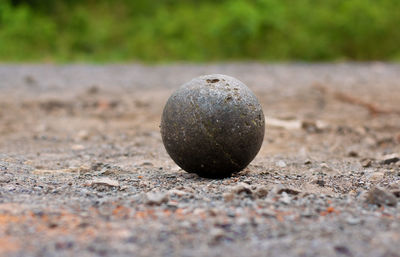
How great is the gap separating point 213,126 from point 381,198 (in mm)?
1588

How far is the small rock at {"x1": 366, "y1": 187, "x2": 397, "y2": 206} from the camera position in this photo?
3.98 m

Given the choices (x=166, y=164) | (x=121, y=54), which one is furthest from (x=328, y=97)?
(x=121, y=54)

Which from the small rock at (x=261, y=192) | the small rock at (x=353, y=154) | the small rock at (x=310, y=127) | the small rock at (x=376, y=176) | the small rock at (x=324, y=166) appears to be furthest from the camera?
the small rock at (x=310, y=127)

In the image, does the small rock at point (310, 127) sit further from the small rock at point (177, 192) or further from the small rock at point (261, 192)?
the small rock at point (177, 192)

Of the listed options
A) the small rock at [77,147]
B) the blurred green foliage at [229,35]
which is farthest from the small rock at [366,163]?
the blurred green foliage at [229,35]

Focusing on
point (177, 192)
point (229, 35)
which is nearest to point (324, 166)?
point (177, 192)

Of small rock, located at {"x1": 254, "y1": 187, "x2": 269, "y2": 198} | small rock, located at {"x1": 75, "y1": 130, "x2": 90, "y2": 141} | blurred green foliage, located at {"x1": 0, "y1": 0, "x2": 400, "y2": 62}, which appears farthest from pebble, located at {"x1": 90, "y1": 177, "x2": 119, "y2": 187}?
blurred green foliage, located at {"x1": 0, "y1": 0, "x2": 400, "y2": 62}

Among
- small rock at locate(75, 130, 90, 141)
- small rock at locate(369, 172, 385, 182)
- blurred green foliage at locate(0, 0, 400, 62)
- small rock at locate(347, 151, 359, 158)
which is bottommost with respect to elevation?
small rock at locate(347, 151, 359, 158)

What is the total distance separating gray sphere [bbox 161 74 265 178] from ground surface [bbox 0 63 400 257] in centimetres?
23

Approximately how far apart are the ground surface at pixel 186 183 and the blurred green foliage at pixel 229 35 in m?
6.60

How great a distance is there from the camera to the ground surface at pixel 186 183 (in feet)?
10.7

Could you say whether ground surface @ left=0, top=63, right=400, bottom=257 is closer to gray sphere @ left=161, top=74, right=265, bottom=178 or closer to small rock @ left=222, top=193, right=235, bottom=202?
small rock @ left=222, top=193, right=235, bottom=202

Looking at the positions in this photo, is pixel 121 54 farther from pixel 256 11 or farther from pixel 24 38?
pixel 256 11

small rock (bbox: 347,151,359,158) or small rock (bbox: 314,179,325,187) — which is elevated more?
small rock (bbox: 314,179,325,187)
